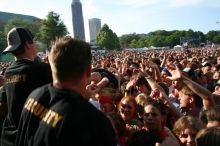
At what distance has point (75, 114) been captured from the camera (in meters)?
2.15

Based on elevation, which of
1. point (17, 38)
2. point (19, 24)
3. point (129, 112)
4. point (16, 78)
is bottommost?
point (129, 112)

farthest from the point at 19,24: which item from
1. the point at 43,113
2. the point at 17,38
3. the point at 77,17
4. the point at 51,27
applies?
the point at 43,113

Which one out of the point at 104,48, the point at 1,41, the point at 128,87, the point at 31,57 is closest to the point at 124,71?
the point at 128,87

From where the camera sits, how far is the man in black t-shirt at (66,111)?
2141 millimetres

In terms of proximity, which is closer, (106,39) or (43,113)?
(43,113)

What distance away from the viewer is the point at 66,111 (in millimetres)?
2174

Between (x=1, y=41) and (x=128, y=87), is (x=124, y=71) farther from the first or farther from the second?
(x=1, y=41)

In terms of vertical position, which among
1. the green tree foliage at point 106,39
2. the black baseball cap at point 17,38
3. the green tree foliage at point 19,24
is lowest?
the green tree foliage at point 106,39

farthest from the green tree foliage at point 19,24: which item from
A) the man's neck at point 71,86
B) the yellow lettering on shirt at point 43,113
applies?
the man's neck at point 71,86

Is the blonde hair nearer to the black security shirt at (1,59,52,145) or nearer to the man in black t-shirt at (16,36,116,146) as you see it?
the black security shirt at (1,59,52,145)

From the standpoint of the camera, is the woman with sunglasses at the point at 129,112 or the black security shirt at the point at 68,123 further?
the woman with sunglasses at the point at 129,112

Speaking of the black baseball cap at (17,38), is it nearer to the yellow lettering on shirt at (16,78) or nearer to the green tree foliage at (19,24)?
the yellow lettering on shirt at (16,78)

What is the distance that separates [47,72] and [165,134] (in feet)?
5.51

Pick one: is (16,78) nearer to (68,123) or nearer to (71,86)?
(71,86)
